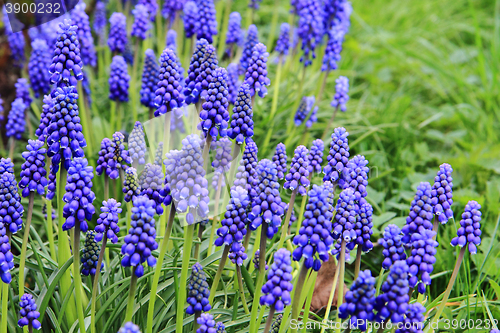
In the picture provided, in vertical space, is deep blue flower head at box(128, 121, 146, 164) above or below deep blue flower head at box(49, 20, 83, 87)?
below

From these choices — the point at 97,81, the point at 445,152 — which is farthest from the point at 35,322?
the point at 445,152

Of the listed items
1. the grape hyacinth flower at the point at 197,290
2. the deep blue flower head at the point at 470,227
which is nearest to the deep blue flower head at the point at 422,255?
the deep blue flower head at the point at 470,227

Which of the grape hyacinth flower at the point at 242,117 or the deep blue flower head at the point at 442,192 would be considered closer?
the deep blue flower head at the point at 442,192

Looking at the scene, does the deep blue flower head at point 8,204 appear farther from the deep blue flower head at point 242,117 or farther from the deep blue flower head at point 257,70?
the deep blue flower head at point 257,70

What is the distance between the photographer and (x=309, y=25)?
22.0 ft

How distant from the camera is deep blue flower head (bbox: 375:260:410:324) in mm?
2787

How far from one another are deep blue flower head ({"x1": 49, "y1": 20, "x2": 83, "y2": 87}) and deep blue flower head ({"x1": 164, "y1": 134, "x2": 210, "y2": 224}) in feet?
4.77

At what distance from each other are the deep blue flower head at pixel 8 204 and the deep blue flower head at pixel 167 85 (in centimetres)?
138

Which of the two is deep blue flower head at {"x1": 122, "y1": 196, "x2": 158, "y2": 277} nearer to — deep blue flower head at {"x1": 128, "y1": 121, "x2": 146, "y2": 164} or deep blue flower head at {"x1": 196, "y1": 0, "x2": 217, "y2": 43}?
deep blue flower head at {"x1": 128, "y1": 121, "x2": 146, "y2": 164}

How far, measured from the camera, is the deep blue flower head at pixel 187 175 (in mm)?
3072

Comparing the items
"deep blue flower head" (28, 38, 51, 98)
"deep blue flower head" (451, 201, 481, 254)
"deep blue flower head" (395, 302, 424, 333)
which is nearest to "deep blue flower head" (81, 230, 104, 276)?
"deep blue flower head" (395, 302, 424, 333)

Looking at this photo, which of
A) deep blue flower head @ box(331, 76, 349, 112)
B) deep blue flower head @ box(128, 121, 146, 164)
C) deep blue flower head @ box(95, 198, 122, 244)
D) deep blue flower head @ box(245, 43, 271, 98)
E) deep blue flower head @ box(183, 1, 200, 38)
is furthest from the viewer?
deep blue flower head @ box(331, 76, 349, 112)

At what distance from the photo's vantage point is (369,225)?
358 centimetres

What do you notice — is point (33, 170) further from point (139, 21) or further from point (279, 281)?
point (139, 21)
